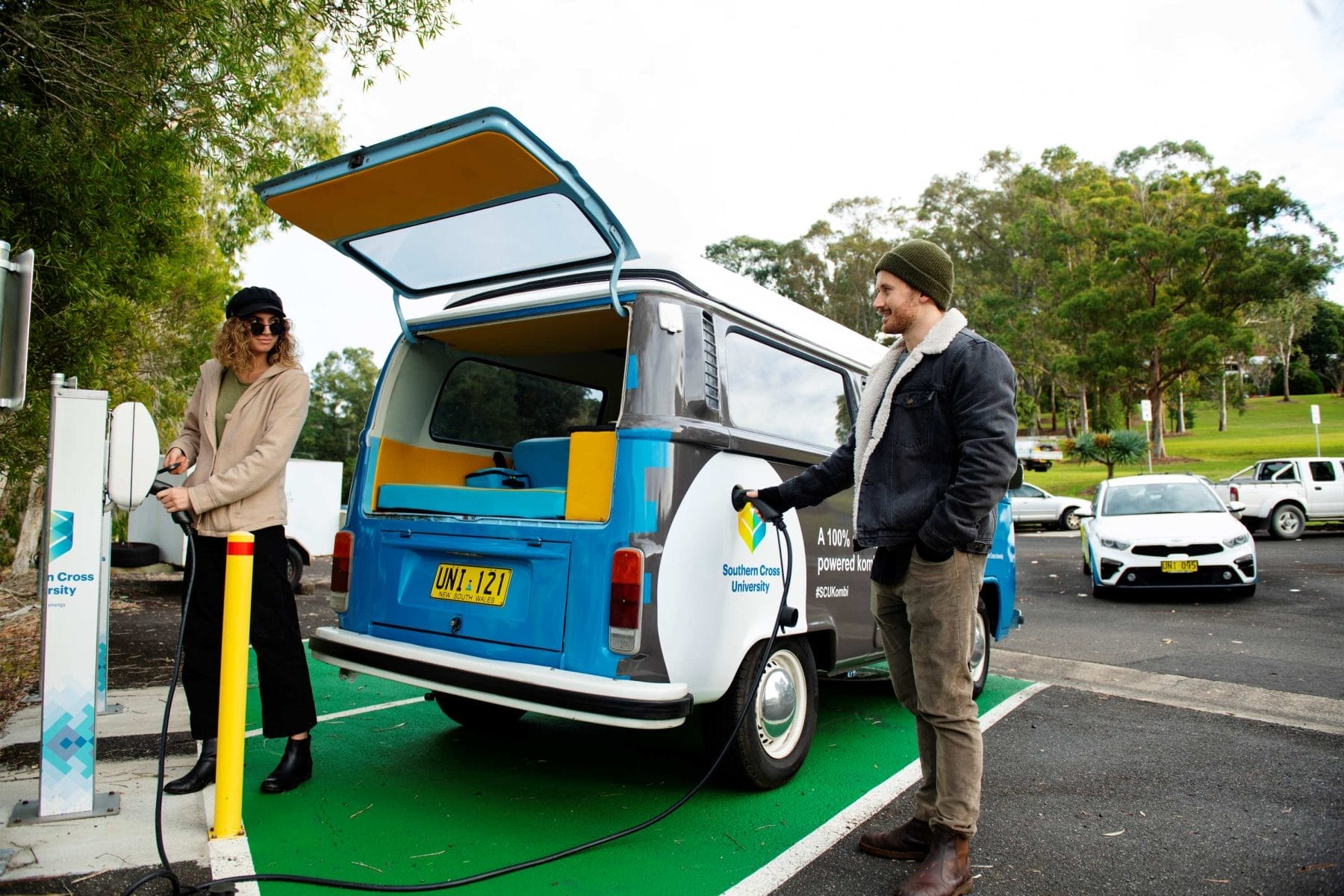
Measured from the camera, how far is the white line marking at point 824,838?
116 inches

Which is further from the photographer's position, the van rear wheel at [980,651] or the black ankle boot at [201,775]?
the van rear wheel at [980,651]

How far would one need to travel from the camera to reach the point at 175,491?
3422 mm

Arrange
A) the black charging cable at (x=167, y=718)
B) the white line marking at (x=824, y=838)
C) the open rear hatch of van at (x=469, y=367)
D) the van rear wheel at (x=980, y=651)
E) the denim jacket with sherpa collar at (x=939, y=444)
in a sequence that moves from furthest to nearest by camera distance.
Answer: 1. the van rear wheel at (x=980, y=651)
2. the open rear hatch of van at (x=469, y=367)
3. the white line marking at (x=824, y=838)
4. the denim jacket with sherpa collar at (x=939, y=444)
5. the black charging cable at (x=167, y=718)

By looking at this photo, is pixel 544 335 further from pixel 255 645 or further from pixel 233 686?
pixel 233 686

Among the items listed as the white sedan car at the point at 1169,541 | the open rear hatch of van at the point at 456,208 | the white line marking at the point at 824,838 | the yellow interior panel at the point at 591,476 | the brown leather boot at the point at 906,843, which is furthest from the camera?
the white sedan car at the point at 1169,541

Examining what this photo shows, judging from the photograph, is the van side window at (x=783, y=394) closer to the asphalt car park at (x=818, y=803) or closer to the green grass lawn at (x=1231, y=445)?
the asphalt car park at (x=818, y=803)

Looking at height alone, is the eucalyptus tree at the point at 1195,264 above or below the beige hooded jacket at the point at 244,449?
above

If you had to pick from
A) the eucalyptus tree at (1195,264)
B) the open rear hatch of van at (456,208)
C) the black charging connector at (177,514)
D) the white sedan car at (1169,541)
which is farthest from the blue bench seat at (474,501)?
the eucalyptus tree at (1195,264)

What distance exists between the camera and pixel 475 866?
3012 millimetres

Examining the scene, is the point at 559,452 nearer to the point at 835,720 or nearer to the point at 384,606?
the point at 384,606

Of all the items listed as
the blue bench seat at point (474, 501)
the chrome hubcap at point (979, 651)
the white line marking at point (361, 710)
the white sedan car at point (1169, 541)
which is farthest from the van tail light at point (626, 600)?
the white sedan car at point (1169, 541)

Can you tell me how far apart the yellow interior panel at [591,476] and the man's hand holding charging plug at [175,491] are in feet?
4.88

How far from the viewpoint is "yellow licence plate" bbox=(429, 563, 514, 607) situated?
11.7 ft

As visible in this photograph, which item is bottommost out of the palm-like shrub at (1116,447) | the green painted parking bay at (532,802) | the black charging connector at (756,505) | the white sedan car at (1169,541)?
the green painted parking bay at (532,802)
